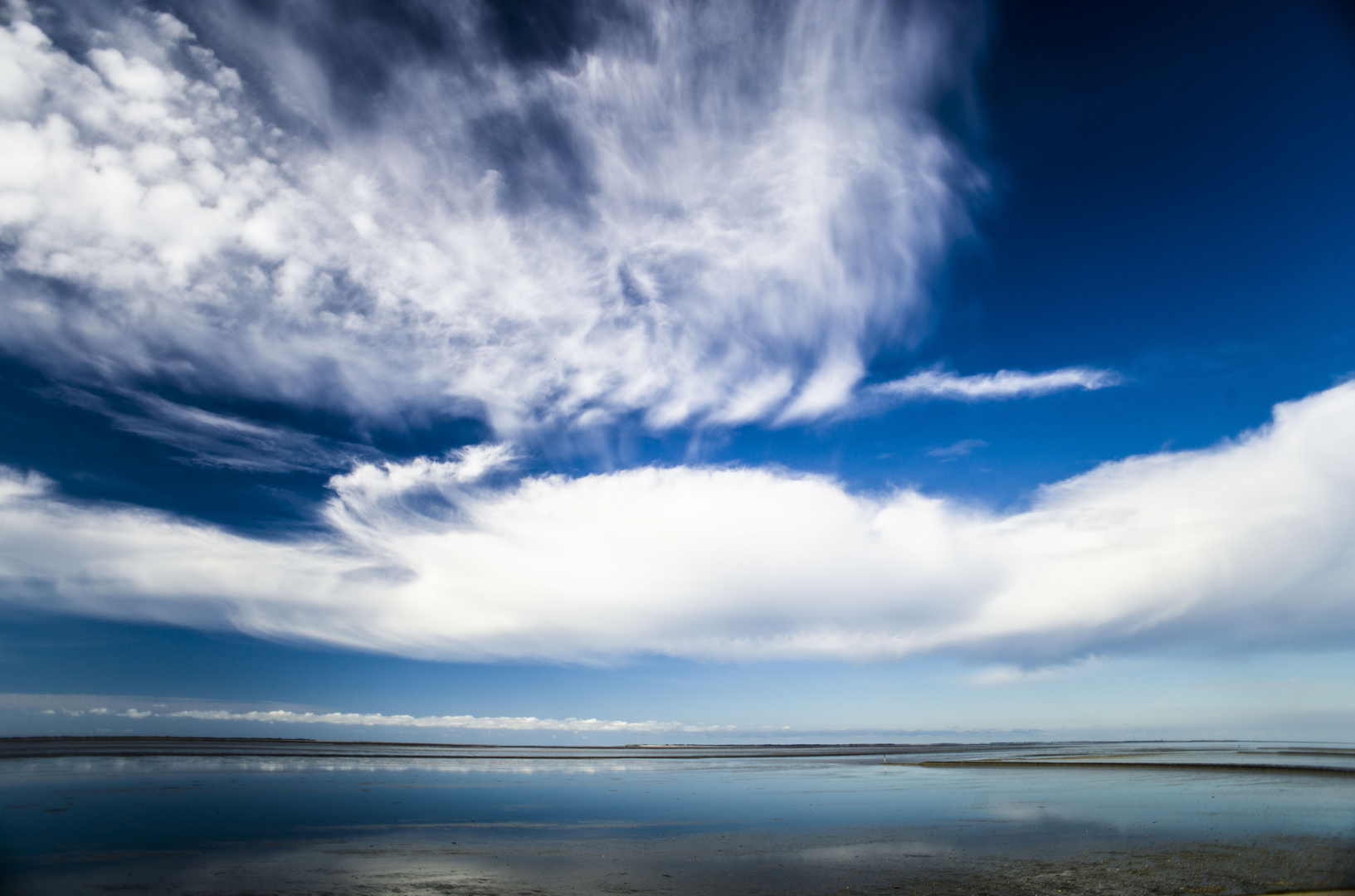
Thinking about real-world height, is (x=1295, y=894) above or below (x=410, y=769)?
above

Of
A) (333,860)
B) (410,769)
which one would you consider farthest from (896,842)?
Result: (410,769)

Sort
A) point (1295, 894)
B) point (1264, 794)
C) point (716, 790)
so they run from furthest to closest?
1. point (716, 790)
2. point (1264, 794)
3. point (1295, 894)

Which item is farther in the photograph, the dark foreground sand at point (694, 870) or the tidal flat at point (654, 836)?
the tidal flat at point (654, 836)

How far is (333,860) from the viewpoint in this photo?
Result: 21297 millimetres

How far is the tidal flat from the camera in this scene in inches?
747

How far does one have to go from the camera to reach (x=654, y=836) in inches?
1097

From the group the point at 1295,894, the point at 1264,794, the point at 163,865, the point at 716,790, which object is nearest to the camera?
the point at 1295,894

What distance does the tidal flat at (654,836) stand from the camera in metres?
19.0

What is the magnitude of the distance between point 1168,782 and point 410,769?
71.4 m

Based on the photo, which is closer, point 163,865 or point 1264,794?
point 163,865

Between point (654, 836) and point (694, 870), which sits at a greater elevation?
point (694, 870)

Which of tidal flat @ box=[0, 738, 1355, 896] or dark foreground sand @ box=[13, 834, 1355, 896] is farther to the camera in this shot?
tidal flat @ box=[0, 738, 1355, 896]

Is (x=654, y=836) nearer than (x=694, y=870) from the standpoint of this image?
No

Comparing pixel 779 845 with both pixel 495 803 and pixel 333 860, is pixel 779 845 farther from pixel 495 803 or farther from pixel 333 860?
pixel 495 803
